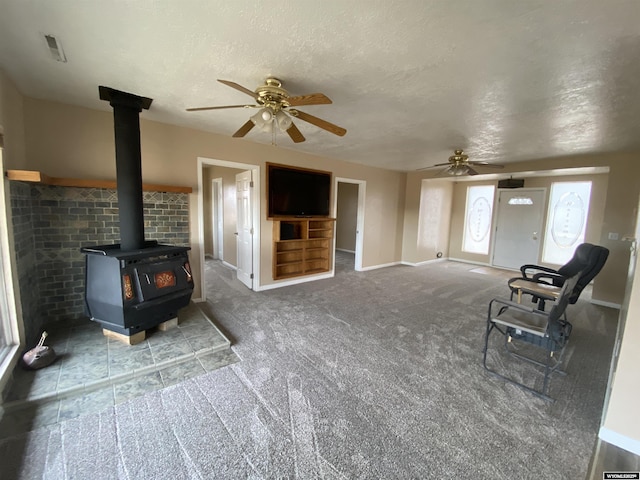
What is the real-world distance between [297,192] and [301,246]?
1.03m

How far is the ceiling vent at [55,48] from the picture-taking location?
1.63 m

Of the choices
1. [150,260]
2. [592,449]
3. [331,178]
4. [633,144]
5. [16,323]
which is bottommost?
[592,449]

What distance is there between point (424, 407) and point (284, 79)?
2.68m

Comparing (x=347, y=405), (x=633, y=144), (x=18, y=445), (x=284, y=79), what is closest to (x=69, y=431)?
(x=18, y=445)

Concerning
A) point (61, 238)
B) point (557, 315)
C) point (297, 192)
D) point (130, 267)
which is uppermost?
point (297, 192)

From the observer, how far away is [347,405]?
184 centimetres

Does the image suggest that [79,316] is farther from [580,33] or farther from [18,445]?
[580,33]

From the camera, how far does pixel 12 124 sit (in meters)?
2.21

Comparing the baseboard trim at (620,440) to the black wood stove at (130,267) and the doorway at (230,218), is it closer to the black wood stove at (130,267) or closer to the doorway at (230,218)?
the black wood stove at (130,267)

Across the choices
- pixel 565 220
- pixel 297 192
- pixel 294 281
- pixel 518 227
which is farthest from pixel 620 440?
pixel 518 227

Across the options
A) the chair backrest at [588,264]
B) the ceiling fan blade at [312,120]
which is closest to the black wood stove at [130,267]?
the ceiling fan blade at [312,120]

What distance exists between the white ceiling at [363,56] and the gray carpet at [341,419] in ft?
7.79

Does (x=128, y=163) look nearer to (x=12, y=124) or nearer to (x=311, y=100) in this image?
(x=12, y=124)

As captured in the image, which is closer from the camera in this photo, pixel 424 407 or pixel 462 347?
pixel 424 407
